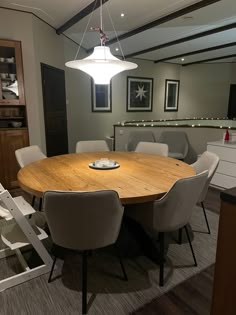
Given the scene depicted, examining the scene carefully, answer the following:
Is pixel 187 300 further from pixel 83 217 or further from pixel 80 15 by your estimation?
pixel 80 15

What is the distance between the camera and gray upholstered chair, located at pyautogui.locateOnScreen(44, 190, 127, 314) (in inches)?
51.6

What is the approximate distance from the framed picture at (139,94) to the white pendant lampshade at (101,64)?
483 cm

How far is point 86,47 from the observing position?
5.79 meters

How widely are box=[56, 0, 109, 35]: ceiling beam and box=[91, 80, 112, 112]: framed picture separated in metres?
2.15

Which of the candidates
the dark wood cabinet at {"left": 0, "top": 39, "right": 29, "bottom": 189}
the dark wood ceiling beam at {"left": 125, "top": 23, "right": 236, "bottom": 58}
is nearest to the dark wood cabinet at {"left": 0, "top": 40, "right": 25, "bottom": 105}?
the dark wood cabinet at {"left": 0, "top": 39, "right": 29, "bottom": 189}

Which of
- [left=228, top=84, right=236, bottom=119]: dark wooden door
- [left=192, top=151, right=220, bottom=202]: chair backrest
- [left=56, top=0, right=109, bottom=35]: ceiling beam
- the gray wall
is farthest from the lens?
[left=228, top=84, right=236, bottom=119]: dark wooden door

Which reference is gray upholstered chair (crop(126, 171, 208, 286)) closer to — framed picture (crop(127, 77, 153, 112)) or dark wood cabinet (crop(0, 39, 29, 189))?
dark wood cabinet (crop(0, 39, 29, 189))

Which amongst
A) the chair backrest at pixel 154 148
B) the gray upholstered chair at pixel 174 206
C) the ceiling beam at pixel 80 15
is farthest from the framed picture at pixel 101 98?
the gray upholstered chair at pixel 174 206

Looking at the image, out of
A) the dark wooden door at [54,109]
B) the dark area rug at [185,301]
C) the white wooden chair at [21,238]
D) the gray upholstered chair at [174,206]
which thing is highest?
the dark wooden door at [54,109]

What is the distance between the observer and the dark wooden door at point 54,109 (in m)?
4.06

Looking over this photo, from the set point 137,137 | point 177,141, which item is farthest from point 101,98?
point 177,141

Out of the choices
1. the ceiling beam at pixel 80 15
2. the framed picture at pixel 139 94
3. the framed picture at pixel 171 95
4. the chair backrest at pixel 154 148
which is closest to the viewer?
the chair backrest at pixel 154 148

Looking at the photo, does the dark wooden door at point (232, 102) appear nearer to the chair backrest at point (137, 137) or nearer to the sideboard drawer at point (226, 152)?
the chair backrest at point (137, 137)

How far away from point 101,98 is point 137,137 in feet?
7.49
